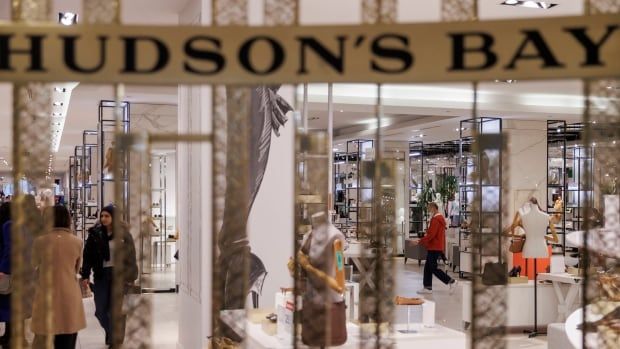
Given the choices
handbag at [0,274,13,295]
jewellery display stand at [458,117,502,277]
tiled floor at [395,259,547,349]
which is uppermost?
jewellery display stand at [458,117,502,277]

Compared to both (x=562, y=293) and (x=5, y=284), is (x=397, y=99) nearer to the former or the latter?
(x=562, y=293)

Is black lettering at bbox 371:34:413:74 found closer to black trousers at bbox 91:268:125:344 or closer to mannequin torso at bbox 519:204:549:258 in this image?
black trousers at bbox 91:268:125:344

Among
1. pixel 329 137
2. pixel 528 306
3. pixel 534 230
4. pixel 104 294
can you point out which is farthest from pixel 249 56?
pixel 528 306

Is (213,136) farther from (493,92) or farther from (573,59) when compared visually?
(493,92)

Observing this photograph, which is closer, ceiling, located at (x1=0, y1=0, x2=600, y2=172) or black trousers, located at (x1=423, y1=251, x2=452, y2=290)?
ceiling, located at (x1=0, y1=0, x2=600, y2=172)

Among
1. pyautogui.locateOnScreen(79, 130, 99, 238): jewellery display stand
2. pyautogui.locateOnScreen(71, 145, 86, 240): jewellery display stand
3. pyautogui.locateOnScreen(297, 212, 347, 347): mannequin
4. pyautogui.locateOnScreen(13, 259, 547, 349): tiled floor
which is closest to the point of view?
pyautogui.locateOnScreen(297, 212, 347, 347): mannequin

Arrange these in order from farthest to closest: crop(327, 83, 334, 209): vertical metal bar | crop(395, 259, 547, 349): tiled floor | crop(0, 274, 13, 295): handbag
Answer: crop(395, 259, 547, 349): tiled floor
crop(0, 274, 13, 295): handbag
crop(327, 83, 334, 209): vertical metal bar

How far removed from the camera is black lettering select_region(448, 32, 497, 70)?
2.41ft

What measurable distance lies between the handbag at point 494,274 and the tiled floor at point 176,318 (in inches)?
127

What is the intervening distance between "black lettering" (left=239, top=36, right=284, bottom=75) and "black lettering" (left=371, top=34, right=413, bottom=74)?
102 mm

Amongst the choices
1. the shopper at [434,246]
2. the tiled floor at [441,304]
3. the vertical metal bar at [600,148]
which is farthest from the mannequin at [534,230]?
the vertical metal bar at [600,148]

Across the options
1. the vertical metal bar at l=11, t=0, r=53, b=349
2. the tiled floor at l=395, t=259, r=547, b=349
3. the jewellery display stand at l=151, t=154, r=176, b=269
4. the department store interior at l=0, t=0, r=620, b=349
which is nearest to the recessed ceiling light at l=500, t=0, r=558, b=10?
the department store interior at l=0, t=0, r=620, b=349

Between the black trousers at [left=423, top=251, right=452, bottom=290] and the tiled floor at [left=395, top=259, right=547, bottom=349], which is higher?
the black trousers at [left=423, top=251, right=452, bottom=290]

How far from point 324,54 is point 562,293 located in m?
6.56
